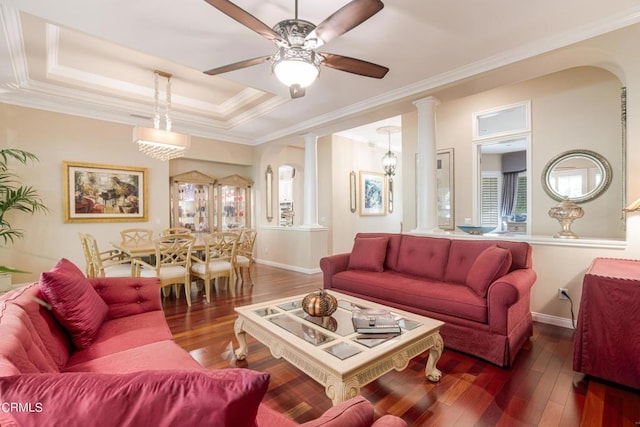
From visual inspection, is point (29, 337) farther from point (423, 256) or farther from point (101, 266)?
point (423, 256)

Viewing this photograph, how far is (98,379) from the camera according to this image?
2.11ft

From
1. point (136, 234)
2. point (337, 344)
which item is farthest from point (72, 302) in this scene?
point (136, 234)

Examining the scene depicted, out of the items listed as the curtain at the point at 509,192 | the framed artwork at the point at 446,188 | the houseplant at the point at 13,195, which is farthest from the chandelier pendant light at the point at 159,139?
the curtain at the point at 509,192

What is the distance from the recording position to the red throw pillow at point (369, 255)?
366 cm

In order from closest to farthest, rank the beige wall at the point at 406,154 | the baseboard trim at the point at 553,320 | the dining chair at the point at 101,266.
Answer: the beige wall at the point at 406,154 < the baseboard trim at the point at 553,320 < the dining chair at the point at 101,266

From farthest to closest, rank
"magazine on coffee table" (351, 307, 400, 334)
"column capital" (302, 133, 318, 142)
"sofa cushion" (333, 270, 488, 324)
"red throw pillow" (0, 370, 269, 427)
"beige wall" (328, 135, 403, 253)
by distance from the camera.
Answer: "beige wall" (328, 135, 403, 253)
"column capital" (302, 133, 318, 142)
"sofa cushion" (333, 270, 488, 324)
"magazine on coffee table" (351, 307, 400, 334)
"red throw pillow" (0, 370, 269, 427)

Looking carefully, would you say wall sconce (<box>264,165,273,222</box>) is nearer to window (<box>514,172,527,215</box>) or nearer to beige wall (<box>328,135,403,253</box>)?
beige wall (<box>328,135,403,253</box>)

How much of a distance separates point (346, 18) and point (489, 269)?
7.53 ft

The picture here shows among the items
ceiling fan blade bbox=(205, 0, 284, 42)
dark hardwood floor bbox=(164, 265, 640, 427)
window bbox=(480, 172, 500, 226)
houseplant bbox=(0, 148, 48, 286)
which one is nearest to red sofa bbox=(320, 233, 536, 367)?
dark hardwood floor bbox=(164, 265, 640, 427)

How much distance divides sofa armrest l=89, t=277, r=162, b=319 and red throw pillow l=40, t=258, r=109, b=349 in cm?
33

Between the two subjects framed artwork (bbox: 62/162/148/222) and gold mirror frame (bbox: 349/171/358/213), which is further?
gold mirror frame (bbox: 349/171/358/213)

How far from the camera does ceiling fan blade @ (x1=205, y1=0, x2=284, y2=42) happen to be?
185 centimetres

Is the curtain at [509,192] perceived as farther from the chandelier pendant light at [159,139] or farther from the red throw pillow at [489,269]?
the chandelier pendant light at [159,139]

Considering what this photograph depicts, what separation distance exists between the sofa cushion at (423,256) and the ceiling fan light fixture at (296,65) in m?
2.25
